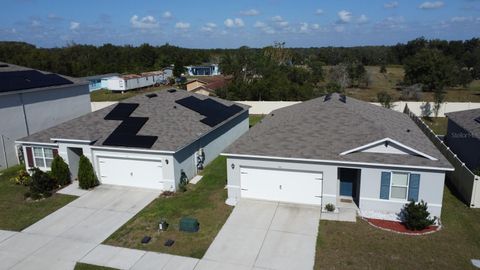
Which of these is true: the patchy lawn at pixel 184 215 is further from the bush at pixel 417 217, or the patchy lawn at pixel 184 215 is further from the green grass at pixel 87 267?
the bush at pixel 417 217

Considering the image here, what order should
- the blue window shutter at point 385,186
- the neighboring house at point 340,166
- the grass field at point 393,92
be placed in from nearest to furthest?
1. the neighboring house at point 340,166
2. the blue window shutter at point 385,186
3. the grass field at point 393,92

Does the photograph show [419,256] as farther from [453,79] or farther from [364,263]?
[453,79]

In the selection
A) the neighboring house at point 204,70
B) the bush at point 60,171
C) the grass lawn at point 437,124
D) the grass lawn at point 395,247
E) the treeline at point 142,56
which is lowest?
the grass lawn at point 437,124

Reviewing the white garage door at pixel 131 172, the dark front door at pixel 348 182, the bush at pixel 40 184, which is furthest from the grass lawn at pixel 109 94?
the dark front door at pixel 348 182

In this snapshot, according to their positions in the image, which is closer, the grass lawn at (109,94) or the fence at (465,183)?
the fence at (465,183)

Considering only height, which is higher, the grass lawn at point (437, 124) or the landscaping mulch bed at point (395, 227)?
the landscaping mulch bed at point (395, 227)

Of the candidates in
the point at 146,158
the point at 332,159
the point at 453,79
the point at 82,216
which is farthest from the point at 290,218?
the point at 453,79

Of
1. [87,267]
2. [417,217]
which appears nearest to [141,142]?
[87,267]
